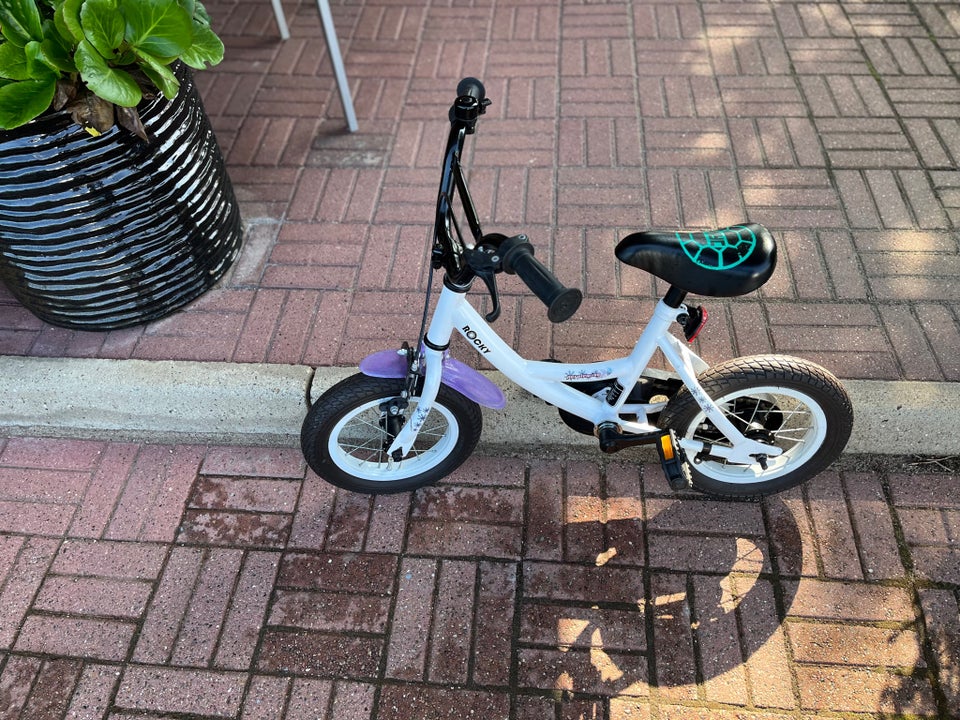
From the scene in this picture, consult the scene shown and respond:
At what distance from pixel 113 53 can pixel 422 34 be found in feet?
8.13

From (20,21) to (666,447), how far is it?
2.27m

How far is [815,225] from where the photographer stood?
3.13 m

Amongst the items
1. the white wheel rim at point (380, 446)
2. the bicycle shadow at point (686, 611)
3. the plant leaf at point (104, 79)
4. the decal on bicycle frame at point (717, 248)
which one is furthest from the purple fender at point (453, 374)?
the plant leaf at point (104, 79)

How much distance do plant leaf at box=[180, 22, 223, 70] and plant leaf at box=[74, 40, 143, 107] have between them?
26 cm

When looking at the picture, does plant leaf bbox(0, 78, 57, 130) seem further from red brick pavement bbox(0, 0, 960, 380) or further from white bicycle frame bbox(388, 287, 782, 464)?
white bicycle frame bbox(388, 287, 782, 464)

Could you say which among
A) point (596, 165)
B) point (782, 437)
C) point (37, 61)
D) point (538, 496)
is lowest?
point (538, 496)

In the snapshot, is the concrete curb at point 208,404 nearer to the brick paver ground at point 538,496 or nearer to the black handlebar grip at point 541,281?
the brick paver ground at point 538,496

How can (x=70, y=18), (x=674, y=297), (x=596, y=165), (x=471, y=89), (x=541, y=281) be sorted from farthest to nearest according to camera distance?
(x=596, y=165) < (x=70, y=18) < (x=674, y=297) < (x=471, y=89) < (x=541, y=281)

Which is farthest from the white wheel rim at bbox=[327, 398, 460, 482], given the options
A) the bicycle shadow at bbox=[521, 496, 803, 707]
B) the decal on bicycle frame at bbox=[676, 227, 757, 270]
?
the decal on bicycle frame at bbox=[676, 227, 757, 270]

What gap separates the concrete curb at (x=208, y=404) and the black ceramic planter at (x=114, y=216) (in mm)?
279

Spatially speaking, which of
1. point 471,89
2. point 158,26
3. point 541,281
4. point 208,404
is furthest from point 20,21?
point 541,281

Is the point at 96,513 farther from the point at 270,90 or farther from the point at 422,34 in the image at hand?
the point at 422,34

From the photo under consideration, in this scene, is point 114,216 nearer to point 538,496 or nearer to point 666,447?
point 538,496

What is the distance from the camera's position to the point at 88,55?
2.09 m
